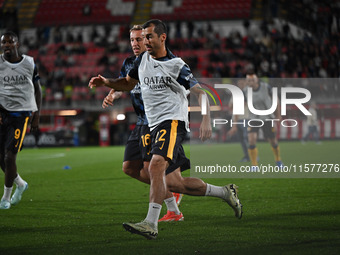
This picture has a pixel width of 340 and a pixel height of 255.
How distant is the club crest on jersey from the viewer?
17.7 ft

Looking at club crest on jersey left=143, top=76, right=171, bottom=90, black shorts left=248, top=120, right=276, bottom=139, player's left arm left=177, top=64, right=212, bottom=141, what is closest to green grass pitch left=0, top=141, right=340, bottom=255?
player's left arm left=177, top=64, right=212, bottom=141

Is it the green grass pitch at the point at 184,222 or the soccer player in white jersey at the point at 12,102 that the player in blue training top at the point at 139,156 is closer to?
the green grass pitch at the point at 184,222

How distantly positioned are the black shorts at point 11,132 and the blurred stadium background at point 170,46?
19759mm

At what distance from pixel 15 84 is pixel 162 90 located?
9.48ft

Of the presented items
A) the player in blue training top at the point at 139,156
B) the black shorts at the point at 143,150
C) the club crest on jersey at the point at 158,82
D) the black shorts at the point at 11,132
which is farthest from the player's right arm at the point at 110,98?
the black shorts at the point at 11,132

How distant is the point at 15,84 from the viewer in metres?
7.54

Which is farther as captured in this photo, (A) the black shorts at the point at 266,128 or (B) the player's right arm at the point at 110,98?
(A) the black shorts at the point at 266,128

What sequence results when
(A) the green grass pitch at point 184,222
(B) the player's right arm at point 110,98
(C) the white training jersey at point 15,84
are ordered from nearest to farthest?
(A) the green grass pitch at point 184,222 < (B) the player's right arm at point 110,98 < (C) the white training jersey at point 15,84

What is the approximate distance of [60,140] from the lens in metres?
28.3

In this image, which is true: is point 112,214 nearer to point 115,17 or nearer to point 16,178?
point 16,178

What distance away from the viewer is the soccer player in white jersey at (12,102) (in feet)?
24.3

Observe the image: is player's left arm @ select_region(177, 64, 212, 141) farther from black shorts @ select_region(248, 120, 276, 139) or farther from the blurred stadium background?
the blurred stadium background

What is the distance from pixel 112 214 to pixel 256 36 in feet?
85.5

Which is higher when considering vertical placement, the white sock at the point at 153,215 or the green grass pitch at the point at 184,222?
the white sock at the point at 153,215
